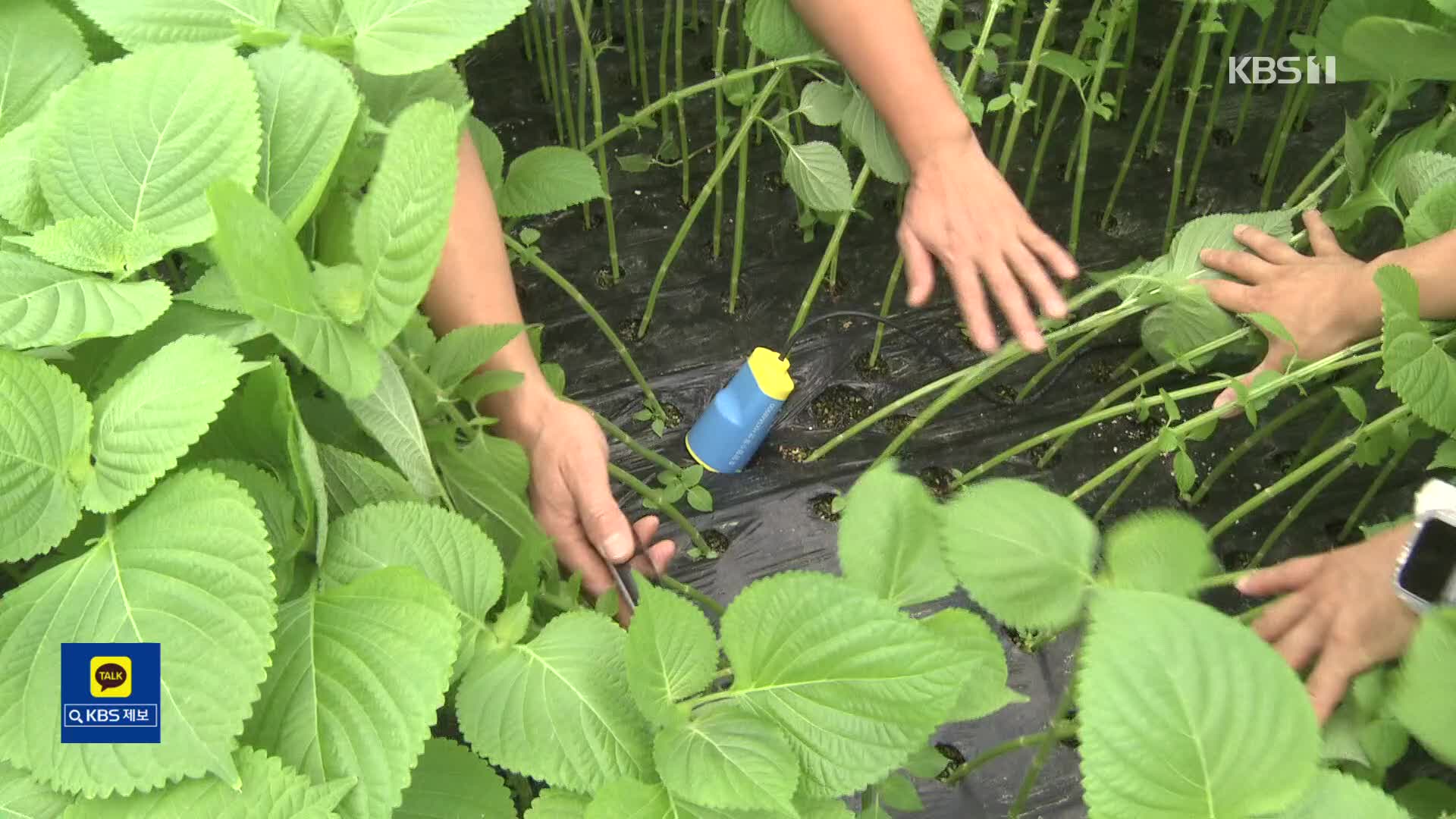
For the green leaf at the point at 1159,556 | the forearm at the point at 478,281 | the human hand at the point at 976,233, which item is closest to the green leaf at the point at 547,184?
the forearm at the point at 478,281

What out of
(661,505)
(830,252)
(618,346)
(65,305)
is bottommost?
(661,505)

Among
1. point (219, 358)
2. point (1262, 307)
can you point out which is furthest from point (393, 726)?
point (1262, 307)

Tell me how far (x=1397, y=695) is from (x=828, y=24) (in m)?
0.68

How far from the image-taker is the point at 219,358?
372 mm

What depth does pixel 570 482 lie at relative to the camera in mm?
744

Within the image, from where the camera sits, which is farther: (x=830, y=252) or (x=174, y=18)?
(x=830, y=252)

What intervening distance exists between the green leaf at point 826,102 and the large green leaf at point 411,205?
588mm

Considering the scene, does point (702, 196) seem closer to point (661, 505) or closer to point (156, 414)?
point (661, 505)

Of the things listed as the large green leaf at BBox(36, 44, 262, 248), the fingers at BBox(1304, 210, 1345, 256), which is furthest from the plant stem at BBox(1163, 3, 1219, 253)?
the large green leaf at BBox(36, 44, 262, 248)

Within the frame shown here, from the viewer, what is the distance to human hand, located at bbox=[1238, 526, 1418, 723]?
639 millimetres

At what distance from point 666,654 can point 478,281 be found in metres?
0.37

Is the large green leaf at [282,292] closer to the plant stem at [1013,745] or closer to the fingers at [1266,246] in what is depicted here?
the plant stem at [1013,745]

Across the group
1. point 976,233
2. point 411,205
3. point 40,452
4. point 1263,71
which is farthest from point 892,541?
point 1263,71

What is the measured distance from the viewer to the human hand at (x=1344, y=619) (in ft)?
2.10
